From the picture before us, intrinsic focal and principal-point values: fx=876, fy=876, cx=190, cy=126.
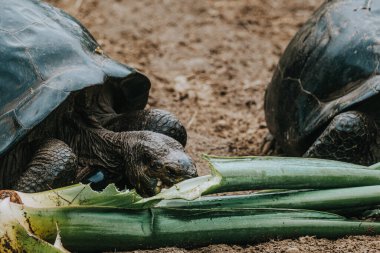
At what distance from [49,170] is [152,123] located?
80 cm

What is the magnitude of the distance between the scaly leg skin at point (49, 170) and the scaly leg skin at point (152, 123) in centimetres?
61

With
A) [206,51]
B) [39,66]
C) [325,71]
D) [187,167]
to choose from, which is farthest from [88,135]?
[206,51]

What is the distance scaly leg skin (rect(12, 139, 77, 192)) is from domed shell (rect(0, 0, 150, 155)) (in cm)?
17

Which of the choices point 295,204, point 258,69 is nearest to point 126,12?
point 258,69

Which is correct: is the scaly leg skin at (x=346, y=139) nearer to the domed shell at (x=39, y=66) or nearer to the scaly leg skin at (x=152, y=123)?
the scaly leg skin at (x=152, y=123)

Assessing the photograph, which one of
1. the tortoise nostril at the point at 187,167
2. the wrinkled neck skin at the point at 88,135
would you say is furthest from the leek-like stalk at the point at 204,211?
the wrinkled neck skin at the point at 88,135

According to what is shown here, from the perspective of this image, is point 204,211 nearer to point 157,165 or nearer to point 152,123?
point 157,165

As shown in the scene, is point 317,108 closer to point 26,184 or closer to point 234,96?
point 26,184

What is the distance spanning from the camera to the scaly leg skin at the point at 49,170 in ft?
14.3

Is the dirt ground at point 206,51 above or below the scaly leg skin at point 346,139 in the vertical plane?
below

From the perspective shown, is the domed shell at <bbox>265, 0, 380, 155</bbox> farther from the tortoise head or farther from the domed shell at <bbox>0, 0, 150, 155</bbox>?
the tortoise head

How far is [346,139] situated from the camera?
5.18 m

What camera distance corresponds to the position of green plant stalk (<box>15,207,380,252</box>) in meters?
3.72

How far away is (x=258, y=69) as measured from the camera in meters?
8.66
